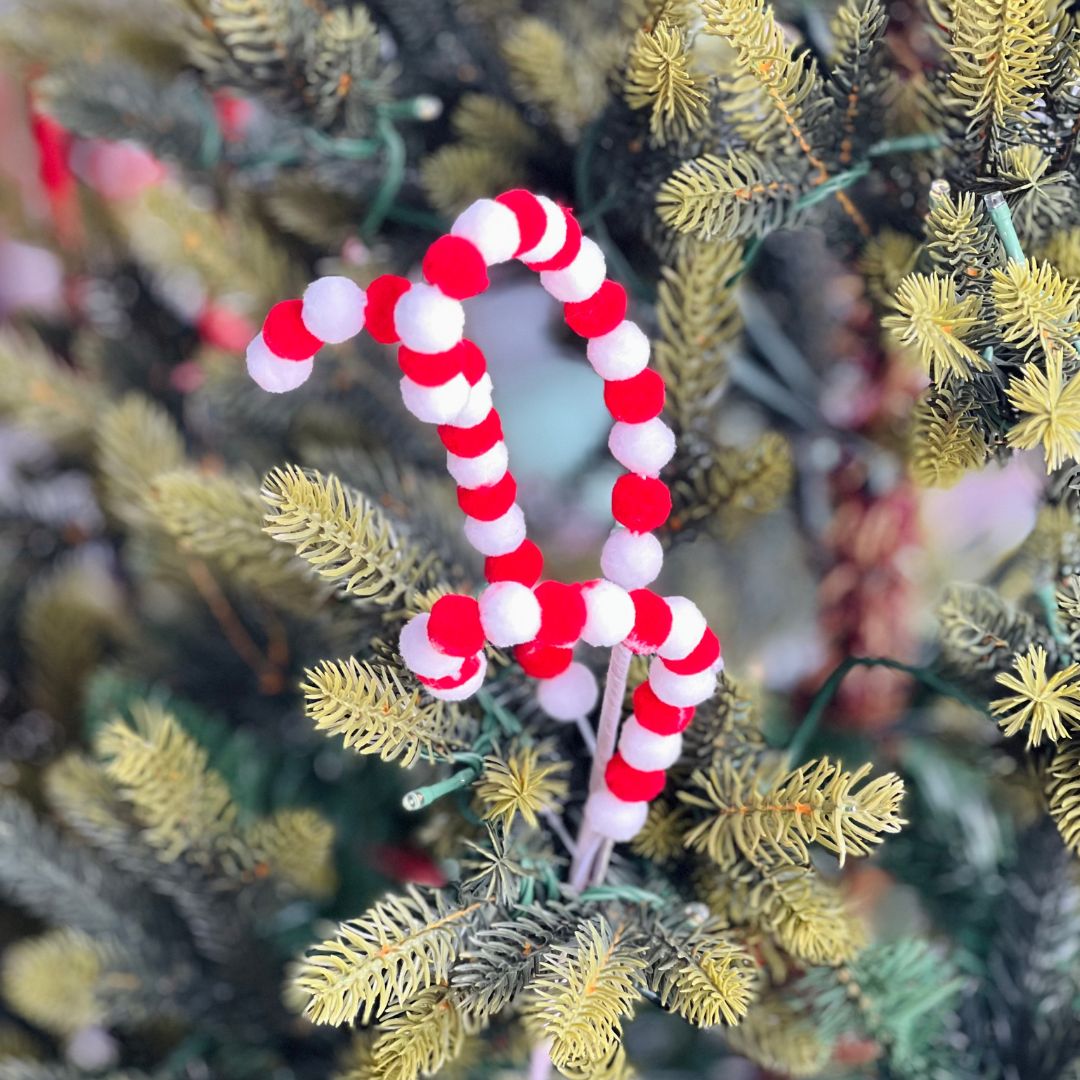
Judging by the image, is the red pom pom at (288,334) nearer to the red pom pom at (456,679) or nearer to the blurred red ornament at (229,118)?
the red pom pom at (456,679)

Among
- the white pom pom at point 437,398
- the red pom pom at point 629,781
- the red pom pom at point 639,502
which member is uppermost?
the white pom pom at point 437,398

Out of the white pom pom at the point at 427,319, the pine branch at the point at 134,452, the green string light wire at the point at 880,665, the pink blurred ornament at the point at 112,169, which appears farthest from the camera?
the pink blurred ornament at the point at 112,169

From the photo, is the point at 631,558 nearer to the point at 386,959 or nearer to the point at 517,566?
the point at 517,566

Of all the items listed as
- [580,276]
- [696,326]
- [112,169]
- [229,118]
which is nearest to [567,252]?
[580,276]

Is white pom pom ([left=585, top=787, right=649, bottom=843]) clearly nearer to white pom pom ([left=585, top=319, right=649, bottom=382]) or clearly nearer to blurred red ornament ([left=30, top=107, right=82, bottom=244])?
white pom pom ([left=585, top=319, right=649, bottom=382])

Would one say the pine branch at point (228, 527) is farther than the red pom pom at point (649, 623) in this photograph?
Yes

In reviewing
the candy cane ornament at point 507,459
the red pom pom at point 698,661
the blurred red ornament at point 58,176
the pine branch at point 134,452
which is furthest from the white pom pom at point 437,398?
the blurred red ornament at point 58,176

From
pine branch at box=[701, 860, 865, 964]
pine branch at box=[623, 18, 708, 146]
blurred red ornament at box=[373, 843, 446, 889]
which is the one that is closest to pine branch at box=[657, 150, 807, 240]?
pine branch at box=[623, 18, 708, 146]
